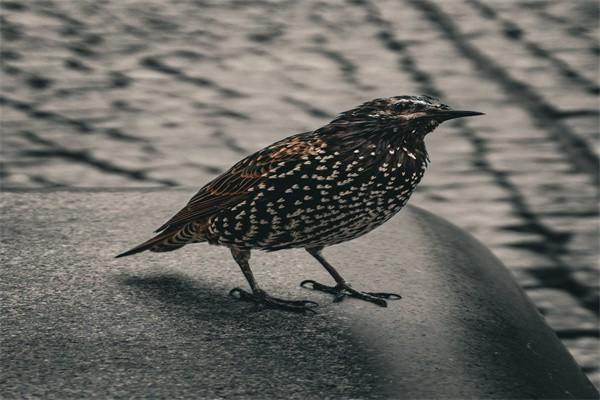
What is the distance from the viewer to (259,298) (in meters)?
2.83

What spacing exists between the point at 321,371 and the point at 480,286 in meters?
0.79

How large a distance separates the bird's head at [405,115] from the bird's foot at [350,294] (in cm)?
41

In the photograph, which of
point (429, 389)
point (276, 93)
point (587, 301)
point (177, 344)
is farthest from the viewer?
point (276, 93)

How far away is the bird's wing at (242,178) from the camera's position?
2.77m

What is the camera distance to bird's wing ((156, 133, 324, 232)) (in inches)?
109

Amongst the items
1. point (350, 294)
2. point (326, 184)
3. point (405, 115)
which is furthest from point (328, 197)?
point (350, 294)

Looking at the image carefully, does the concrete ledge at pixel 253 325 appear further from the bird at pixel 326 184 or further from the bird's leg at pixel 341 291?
the bird at pixel 326 184

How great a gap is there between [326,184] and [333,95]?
374 centimetres

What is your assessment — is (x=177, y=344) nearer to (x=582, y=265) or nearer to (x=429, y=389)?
(x=429, y=389)

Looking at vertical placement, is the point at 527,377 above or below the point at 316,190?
below

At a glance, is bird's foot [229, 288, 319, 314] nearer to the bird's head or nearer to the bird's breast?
the bird's breast

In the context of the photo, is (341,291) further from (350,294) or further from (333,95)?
(333,95)

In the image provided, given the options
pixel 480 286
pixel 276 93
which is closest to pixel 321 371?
pixel 480 286

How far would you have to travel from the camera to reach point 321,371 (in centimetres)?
248
